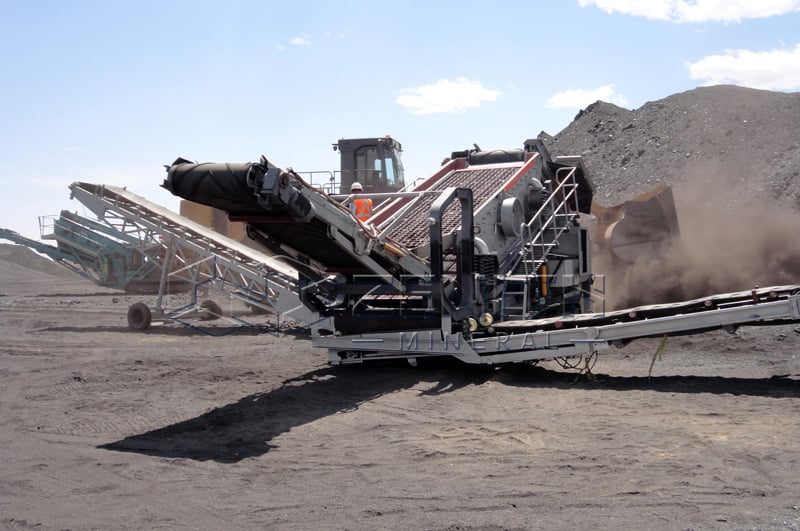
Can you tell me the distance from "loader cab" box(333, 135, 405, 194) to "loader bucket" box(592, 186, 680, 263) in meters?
5.20

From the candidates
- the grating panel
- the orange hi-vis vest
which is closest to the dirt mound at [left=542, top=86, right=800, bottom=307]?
the grating panel

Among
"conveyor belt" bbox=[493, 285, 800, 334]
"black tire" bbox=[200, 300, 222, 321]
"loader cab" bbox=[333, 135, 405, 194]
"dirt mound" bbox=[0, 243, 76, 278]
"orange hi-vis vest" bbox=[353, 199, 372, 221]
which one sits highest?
"dirt mound" bbox=[0, 243, 76, 278]

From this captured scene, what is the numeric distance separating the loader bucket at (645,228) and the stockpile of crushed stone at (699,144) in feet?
34.0

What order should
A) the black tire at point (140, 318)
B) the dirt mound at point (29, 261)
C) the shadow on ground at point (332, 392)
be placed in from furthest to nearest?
1. the dirt mound at point (29, 261)
2. the black tire at point (140, 318)
3. the shadow on ground at point (332, 392)

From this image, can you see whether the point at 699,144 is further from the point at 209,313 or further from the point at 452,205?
the point at 452,205

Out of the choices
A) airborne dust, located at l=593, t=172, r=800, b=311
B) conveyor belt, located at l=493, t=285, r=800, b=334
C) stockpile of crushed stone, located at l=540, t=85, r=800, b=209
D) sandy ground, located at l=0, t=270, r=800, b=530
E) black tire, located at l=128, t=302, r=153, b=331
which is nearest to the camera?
sandy ground, located at l=0, t=270, r=800, b=530

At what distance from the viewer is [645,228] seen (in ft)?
53.1

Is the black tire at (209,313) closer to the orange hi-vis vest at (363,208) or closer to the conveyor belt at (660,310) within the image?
the orange hi-vis vest at (363,208)

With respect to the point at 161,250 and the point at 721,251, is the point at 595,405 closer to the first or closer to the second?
the point at 721,251

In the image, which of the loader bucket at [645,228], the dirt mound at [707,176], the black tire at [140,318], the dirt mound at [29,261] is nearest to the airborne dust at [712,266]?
the dirt mound at [707,176]

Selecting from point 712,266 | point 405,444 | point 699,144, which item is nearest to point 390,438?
point 405,444

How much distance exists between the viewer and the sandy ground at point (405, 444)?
17.2 ft

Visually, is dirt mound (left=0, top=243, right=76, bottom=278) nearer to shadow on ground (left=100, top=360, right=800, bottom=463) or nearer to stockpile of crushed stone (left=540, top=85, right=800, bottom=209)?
stockpile of crushed stone (left=540, top=85, right=800, bottom=209)

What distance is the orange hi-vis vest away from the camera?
10.6 metres
